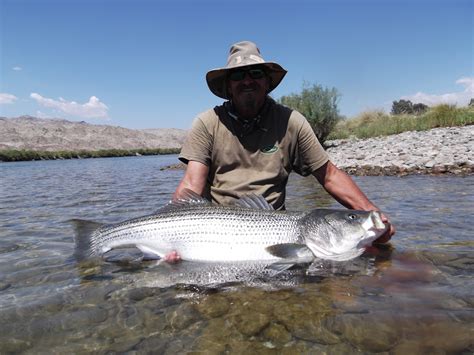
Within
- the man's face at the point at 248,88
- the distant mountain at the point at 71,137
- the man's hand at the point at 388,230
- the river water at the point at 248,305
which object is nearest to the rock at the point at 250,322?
the river water at the point at 248,305

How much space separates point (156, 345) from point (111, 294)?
46.1 inches

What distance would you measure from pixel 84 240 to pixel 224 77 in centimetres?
277

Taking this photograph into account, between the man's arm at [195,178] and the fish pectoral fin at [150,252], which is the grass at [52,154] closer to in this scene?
the man's arm at [195,178]

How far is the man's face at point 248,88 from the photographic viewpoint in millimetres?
4930

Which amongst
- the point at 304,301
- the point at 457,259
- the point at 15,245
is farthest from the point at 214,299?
the point at 15,245

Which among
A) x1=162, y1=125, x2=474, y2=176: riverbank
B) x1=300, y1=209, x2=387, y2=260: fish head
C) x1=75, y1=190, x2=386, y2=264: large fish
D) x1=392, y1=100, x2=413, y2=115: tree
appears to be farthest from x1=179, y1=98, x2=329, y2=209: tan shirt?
x1=392, y1=100, x2=413, y2=115: tree

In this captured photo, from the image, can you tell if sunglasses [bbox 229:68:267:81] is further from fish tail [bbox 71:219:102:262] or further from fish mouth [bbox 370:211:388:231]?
fish tail [bbox 71:219:102:262]

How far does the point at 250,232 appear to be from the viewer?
4.11 meters

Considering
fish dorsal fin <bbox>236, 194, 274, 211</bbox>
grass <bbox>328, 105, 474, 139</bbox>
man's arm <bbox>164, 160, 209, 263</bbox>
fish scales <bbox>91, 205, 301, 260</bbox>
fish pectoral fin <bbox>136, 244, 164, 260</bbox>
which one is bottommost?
fish pectoral fin <bbox>136, 244, 164, 260</bbox>

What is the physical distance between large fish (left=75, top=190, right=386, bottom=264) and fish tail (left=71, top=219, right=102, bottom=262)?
224mm

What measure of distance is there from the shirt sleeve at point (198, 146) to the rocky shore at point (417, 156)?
10825 millimetres

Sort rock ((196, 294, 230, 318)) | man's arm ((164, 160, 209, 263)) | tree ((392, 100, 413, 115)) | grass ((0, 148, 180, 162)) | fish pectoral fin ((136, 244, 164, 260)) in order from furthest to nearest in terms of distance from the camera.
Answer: grass ((0, 148, 180, 162)) < tree ((392, 100, 413, 115)) < man's arm ((164, 160, 209, 263)) < fish pectoral fin ((136, 244, 164, 260)) < rock ((196, 294, 230, 318))

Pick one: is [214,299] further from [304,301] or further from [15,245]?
[15,245]

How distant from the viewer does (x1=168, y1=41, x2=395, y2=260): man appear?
200 inches
